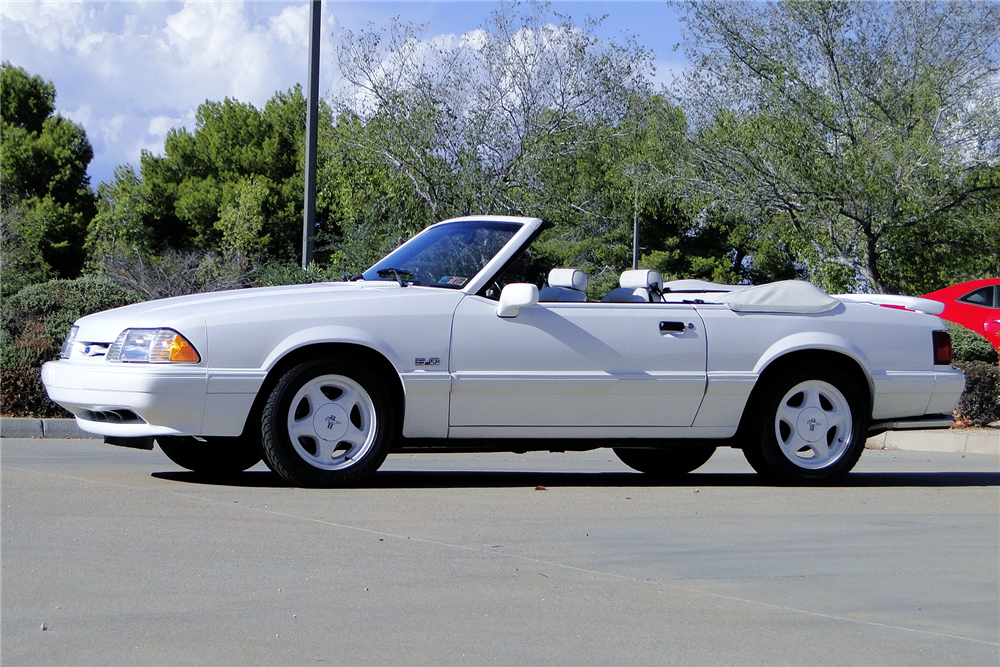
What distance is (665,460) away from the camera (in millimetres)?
8547

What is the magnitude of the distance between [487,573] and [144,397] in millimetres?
2626

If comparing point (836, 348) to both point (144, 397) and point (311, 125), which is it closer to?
point (144, 397)

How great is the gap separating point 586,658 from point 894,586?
1.69m

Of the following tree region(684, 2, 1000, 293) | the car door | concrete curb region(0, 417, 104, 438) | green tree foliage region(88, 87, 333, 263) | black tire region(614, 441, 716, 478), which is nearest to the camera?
the car door

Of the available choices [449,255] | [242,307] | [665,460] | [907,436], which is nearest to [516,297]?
[449,255]

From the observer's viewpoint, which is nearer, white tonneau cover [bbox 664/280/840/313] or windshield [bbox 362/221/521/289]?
windshield [bbox 362/221/521/289]

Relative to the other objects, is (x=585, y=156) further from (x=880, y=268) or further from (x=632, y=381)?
(x=632, y=381)

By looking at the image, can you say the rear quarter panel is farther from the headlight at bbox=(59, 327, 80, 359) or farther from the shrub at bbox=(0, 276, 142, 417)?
the shrub at bbox=(0, 276, 142, 417)

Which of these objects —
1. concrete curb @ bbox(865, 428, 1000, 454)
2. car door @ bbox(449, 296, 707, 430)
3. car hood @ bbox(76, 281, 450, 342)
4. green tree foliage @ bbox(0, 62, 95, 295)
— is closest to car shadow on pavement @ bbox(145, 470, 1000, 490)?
car door @ bbox(449, 296, 707, 430)

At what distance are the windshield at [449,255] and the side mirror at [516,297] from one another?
0.32 meters

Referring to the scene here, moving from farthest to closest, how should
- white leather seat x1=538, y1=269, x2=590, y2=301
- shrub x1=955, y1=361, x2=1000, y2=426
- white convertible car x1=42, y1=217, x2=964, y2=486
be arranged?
shrub x1=955, y1=361, x2=1000, y2=426
white leather seat x1=538, y1=269, x2=590, y2=301
white convertible car x1=42, y1=217, x2=964, y2=486

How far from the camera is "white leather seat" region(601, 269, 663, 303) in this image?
767 cm

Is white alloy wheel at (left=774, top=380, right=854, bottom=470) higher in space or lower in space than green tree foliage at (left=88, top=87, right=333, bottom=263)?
lower

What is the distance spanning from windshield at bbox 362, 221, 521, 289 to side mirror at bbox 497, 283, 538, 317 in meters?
0.32
